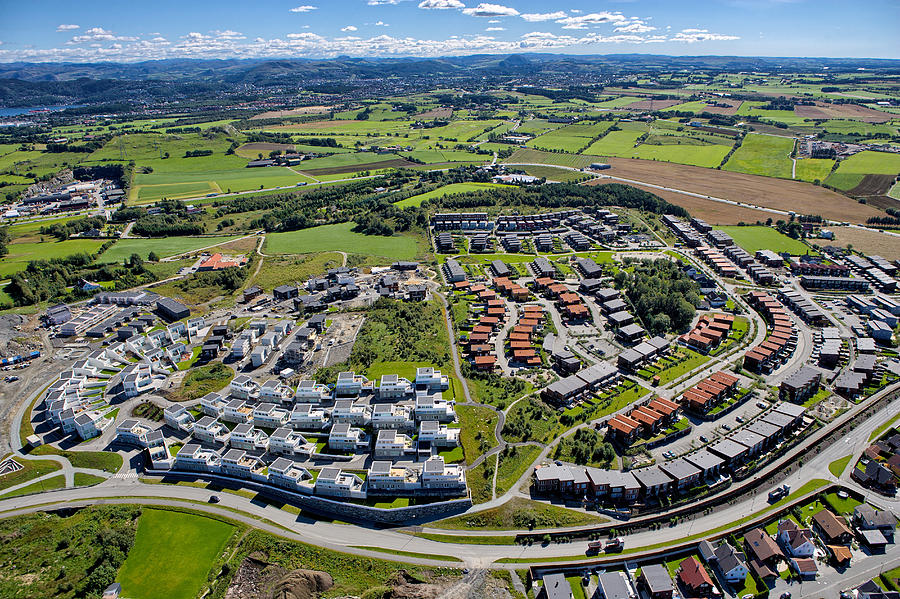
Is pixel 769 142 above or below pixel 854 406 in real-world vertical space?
above

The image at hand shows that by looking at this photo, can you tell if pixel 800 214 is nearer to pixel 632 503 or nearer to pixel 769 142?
pixel 769 142

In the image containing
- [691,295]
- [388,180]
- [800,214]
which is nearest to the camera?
[691,295]

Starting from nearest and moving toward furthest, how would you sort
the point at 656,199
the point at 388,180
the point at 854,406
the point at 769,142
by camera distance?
the point at 854,406 < the point at 656,199 < the point at 388,180 < the point at 769,142

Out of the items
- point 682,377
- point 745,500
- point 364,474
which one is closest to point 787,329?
point 682,377

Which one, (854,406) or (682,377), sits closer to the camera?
(854,406)

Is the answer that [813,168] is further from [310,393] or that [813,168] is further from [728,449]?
[310,393]

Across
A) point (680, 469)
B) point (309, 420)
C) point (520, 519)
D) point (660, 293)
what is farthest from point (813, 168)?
point (309, 420)
